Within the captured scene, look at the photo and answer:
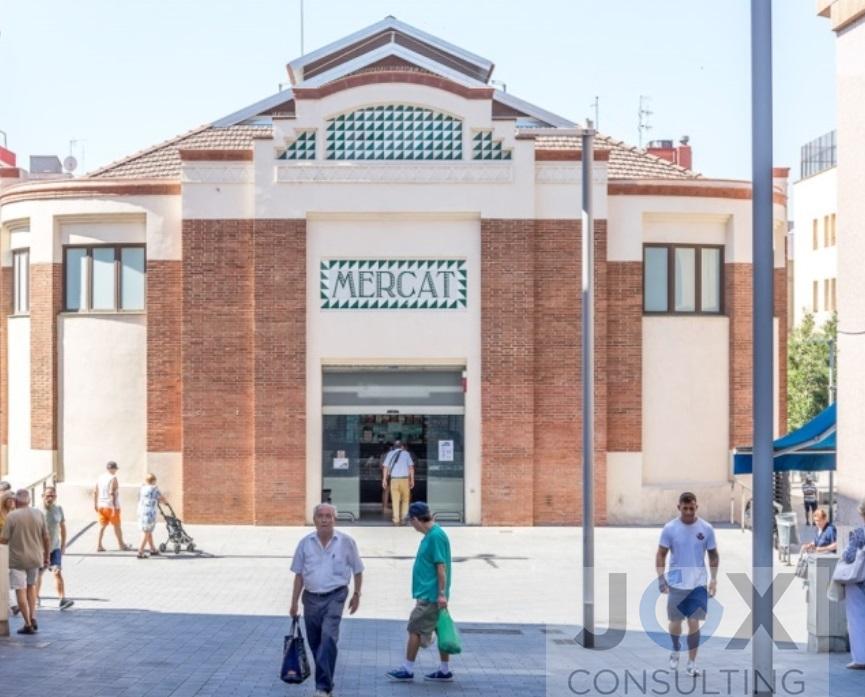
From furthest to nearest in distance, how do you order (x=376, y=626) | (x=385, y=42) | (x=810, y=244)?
(x=810, y=244) → (x=385, y=42) → (x=376, y=626)

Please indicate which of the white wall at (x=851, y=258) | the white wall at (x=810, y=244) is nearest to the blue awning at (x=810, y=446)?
the white wall at (x=851, y=258)

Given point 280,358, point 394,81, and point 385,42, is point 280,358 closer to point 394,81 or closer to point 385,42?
point 394,81

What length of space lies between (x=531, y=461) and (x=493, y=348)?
2.36m

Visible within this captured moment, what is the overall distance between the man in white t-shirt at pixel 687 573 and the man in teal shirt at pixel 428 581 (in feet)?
7.14

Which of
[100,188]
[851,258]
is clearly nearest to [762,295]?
[851,258]

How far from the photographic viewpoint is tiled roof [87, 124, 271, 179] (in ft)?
102

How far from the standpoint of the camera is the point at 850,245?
49.9ft

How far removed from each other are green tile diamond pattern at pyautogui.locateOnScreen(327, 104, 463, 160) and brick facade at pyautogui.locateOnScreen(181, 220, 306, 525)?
1897mm

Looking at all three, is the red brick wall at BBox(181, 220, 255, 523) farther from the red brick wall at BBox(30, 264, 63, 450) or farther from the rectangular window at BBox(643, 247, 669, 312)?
the rectangular window at BBox(643, 247, 669, 312)

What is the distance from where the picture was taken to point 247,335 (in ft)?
96.3

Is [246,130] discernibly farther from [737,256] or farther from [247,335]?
[737,256]

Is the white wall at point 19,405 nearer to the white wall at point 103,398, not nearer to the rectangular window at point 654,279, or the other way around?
the white wall at point 103,398

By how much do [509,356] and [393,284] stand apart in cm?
273

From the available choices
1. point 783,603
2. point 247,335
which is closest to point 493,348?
point 247,335
